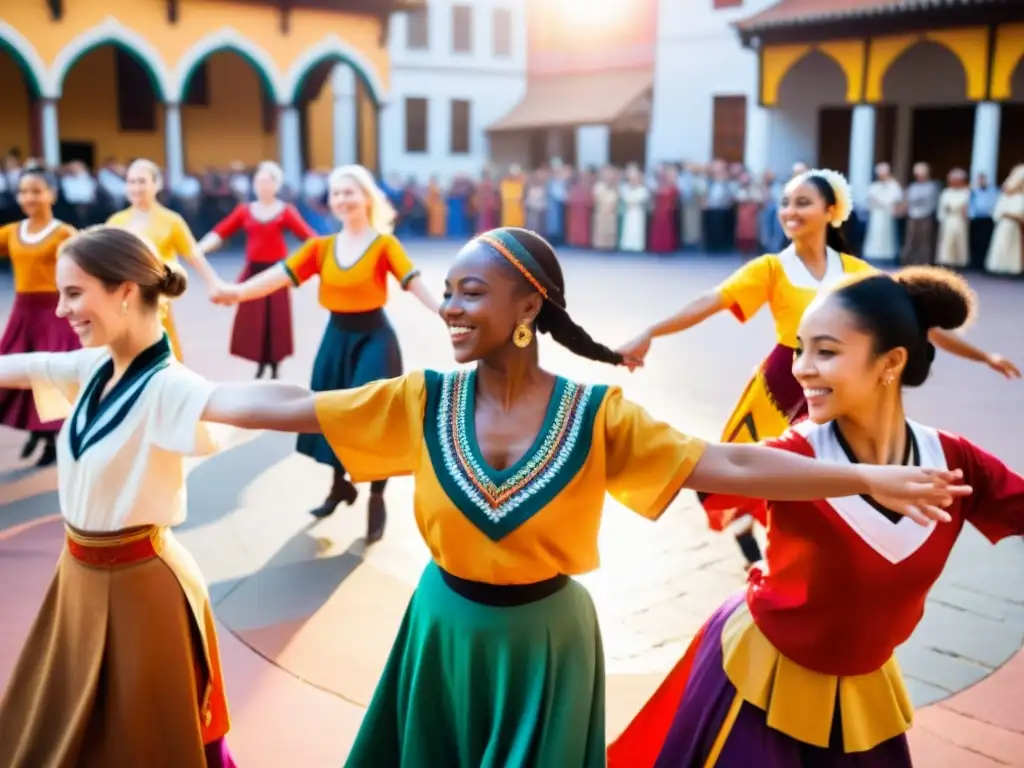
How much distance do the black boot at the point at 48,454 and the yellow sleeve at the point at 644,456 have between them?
506 cm

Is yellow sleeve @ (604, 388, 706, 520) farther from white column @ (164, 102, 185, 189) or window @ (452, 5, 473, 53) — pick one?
window @ (452, 5, 473, 53)

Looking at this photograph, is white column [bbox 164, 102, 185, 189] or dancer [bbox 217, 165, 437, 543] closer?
dancer [bbox 217, 165, 437, 543]

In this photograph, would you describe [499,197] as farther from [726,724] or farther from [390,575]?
[726,724]

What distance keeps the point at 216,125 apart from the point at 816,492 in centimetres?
2672

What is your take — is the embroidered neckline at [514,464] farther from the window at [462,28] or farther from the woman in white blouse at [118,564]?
the window at [462,28]

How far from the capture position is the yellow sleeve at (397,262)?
5.73m

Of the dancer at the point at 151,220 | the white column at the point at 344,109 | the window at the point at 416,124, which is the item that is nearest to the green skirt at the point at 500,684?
the dancer at the point at 151,220

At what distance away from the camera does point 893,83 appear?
23141 mm

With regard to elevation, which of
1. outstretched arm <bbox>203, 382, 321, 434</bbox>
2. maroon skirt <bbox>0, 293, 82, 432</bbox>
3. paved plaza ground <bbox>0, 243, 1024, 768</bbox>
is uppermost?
outstretched arm <bbox>203, 382, 321, 434</bbox>

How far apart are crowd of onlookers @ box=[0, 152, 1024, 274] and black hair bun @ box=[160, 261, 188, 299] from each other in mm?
16321

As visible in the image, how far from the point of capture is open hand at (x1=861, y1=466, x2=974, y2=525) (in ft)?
6.85

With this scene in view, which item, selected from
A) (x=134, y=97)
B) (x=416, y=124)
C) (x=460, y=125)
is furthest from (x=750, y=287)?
(x=460, y=125)

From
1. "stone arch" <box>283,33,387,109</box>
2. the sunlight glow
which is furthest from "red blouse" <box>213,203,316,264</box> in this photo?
the sunlight glow

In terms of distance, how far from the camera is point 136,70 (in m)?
25.5
